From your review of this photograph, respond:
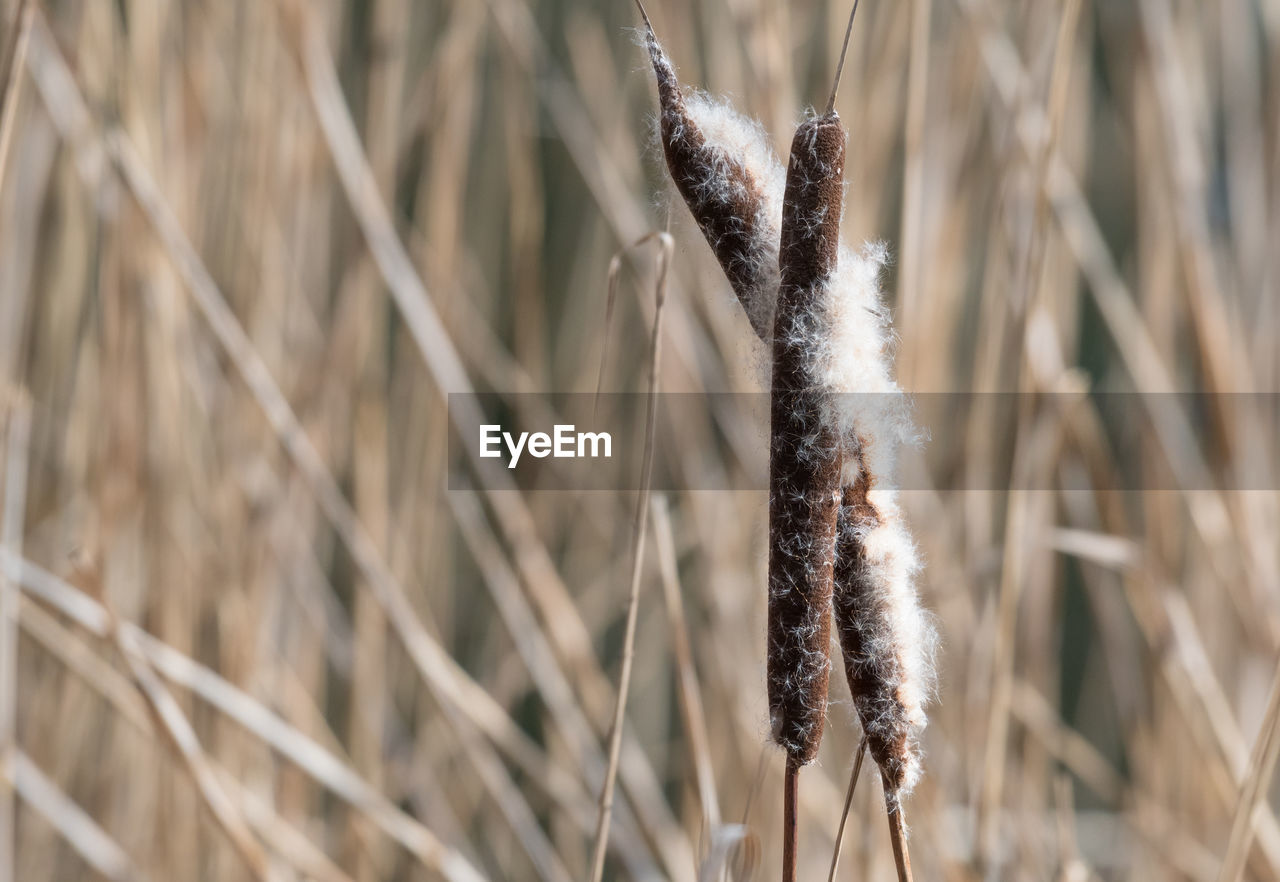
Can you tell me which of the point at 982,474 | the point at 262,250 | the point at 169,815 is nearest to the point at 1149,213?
the point at 982,474

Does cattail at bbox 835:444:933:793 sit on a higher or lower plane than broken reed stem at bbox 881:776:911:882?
higher

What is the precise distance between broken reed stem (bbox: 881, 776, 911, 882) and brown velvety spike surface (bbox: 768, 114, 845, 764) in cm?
5

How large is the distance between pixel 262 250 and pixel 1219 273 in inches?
31.3

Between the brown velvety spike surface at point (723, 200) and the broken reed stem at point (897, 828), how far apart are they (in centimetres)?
11

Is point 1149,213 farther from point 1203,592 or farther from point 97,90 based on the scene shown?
point 97,90

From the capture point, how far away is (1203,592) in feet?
2.92

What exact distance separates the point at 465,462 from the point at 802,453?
680 mm

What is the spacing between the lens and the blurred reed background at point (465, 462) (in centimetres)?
58

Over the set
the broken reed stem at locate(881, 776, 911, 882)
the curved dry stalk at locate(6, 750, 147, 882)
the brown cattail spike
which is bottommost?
the curved dry stalk at locate(6, 750, 147, 882)

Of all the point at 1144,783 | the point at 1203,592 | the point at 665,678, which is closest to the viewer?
the point at 1144,783

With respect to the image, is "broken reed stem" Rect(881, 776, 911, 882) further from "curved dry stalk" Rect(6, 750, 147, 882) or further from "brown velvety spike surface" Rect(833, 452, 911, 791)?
"curved dry stalk" Rect(6, 750, 147, 882)

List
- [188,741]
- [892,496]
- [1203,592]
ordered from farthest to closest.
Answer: [1203,592] < [188,741] < [892,496]

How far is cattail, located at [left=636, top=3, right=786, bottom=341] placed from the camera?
0.73 ft

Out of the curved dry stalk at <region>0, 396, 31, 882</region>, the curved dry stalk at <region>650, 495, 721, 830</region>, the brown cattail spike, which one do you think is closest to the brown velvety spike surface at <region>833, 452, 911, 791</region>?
the brown cattail spike
